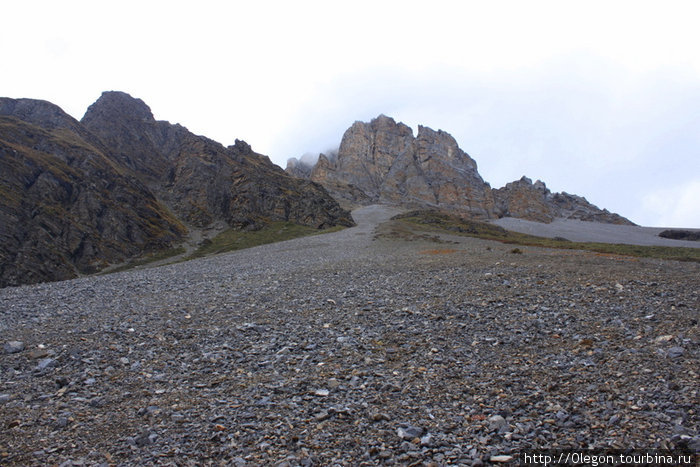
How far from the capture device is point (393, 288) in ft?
73.3

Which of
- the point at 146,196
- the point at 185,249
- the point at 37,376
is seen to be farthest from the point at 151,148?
the point at 37,376

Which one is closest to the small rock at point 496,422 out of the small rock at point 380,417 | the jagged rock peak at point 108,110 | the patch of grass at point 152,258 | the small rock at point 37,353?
the small rock at point 380,417

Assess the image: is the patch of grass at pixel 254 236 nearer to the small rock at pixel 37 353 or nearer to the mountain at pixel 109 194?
the mountain at pixel 109 194

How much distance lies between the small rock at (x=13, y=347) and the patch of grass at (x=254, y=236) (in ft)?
240

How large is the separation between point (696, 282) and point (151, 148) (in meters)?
211

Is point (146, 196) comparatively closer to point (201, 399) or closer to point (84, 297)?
point (84, 297)

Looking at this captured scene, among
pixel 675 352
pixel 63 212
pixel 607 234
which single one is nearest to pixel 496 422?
pixel 675 352

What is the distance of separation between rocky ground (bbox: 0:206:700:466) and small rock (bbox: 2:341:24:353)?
0.27ft

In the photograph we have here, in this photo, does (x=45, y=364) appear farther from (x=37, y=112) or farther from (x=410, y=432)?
(x=37, y=112)

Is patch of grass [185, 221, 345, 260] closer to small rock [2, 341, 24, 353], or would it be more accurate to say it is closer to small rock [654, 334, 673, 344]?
small rock [2, 341, 24, 353]

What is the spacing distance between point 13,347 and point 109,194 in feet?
321

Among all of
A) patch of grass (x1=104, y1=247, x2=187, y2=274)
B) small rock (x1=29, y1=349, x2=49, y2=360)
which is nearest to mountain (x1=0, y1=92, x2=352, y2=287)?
patch of grass (x1=104, y1=247, x2=187, y2=274)

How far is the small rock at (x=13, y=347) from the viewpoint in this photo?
1292 centimetres

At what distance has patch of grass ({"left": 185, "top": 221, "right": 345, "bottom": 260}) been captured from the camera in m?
90.7
